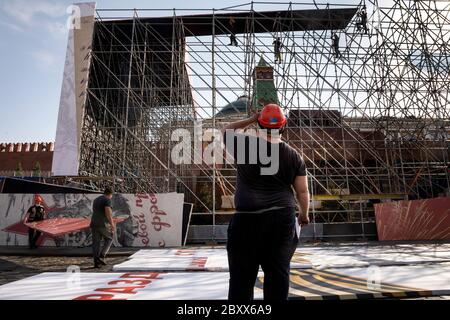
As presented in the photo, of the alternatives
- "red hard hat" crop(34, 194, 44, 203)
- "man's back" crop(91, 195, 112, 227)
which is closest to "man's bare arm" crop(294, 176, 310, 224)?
"man's back" crop(91, 195, 112, 227)

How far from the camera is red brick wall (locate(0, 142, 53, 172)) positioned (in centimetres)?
3538

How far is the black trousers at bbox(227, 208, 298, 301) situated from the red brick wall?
38.7 metres

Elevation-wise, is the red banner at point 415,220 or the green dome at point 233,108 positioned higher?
the green dome at point 233,108

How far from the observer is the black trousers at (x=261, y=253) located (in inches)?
72.2

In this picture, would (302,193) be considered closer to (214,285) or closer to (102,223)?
(214,285)

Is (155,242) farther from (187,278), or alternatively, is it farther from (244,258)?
(244,258)

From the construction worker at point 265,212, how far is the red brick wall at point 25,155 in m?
38.6

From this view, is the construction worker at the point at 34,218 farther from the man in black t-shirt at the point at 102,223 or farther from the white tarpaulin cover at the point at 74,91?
the man in black t-shirt at the point at 102,223

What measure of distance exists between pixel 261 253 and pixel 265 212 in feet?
0.82

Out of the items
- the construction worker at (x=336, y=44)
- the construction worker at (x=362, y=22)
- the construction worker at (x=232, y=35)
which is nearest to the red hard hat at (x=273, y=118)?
the construction worker at (x=336, y=44)

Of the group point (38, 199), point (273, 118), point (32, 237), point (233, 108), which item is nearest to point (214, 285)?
point (273, 118)

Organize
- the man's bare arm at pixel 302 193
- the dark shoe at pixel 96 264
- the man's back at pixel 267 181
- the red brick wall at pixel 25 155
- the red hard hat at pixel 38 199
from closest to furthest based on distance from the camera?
the man's back at pixel 267 181 < the man's bare arm at pixel 302 193 < the dark shoe at pixel 96 264 < the red hard hat at pixel 38 199 < the red brick wall at pixel 25 155

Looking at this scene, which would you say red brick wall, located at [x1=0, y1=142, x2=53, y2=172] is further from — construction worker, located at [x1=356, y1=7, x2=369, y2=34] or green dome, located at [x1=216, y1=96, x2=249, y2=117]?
construction worker, located at [x1=356, y1=7, x2=369, y2=34]
